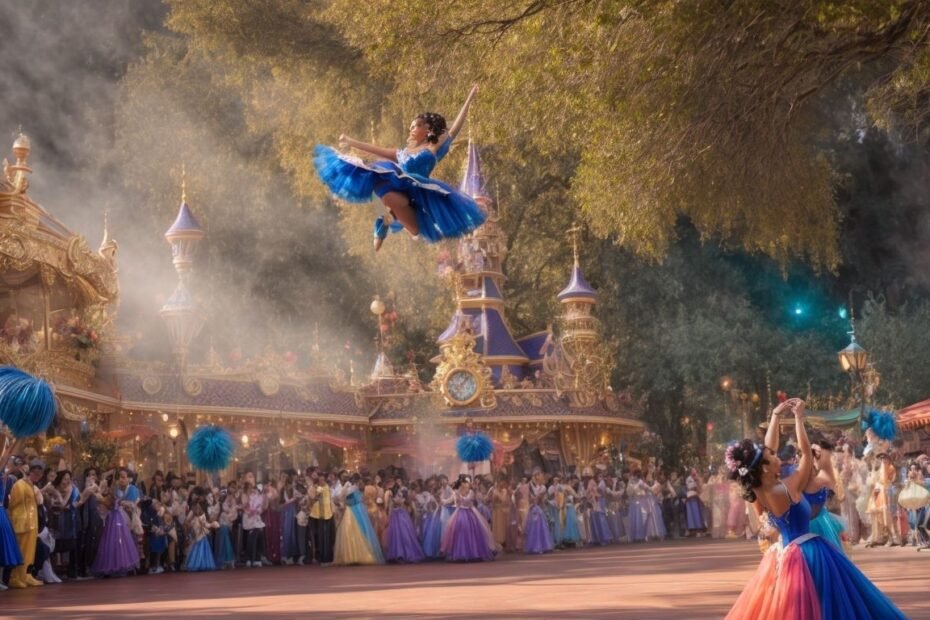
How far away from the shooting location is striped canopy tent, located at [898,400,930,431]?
79.0ft

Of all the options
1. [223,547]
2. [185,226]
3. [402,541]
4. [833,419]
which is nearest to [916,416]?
[833,419]

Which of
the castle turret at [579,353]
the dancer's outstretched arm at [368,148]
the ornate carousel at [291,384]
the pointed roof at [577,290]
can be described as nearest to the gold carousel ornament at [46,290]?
the ornate carousel at [291,384]

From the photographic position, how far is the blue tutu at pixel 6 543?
44.9 feet

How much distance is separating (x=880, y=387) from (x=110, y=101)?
24270 millimetres

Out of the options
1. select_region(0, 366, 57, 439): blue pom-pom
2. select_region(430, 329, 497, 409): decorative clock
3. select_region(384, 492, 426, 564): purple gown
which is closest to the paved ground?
select_region(384, 492, 426, 564): purple gown

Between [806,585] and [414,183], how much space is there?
3713mm

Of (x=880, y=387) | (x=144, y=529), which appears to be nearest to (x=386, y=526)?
(x=144, y=529)

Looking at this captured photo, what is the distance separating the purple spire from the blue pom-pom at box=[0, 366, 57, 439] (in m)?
17.9

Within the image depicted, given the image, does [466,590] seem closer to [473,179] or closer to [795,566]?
[795,566]

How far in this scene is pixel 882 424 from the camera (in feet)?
69.1

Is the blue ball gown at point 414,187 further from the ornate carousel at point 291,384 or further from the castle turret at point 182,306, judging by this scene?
the castle turret at point 182,306

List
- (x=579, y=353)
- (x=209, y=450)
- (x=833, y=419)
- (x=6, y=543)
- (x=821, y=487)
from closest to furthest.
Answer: (x=821, y=487) < (x=6, y=543) < (x=209, y=450) < (x=833, y=419) < (x=579, y=353)

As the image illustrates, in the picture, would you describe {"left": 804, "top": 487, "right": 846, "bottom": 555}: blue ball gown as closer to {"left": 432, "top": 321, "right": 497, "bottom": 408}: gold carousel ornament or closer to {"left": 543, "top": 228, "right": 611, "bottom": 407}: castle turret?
{"left": 432, "top": 321, "right": 497, "bottom": 408}: gold carousel ornament

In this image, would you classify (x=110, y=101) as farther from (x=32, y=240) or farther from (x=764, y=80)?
(x=764, y=80)
